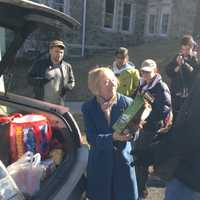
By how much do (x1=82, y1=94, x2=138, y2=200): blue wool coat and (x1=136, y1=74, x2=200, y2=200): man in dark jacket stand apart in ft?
2.59

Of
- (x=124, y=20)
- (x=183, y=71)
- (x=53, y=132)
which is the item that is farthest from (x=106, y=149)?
(x=124, y=20)

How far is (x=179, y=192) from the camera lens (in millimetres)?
2756

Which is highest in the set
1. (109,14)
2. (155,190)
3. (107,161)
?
(109,14)

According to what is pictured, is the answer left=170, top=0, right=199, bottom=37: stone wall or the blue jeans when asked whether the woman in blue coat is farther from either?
left=170, top=0, right=199, bottom=37: stone wall

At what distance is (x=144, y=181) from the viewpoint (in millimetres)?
5105

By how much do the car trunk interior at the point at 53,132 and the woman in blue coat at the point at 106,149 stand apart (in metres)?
0.42

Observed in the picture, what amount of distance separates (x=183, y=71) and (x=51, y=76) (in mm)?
1923

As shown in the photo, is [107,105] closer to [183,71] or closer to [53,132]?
[53,132]

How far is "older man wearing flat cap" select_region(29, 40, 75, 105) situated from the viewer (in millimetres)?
6051

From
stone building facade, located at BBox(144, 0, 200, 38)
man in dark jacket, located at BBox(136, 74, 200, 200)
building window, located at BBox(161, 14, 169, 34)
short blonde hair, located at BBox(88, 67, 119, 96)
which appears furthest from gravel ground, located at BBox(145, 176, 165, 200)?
building window, located at BBox(161, 14, 169, 34)

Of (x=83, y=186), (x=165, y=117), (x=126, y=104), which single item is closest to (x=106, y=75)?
(x=126, y=104)

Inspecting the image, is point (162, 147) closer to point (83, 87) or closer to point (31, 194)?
point (31, 194)

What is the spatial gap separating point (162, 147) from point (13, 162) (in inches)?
36.9

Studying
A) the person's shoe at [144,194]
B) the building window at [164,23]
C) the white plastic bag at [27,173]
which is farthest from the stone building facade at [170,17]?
the white plastic bag at [27,173]
